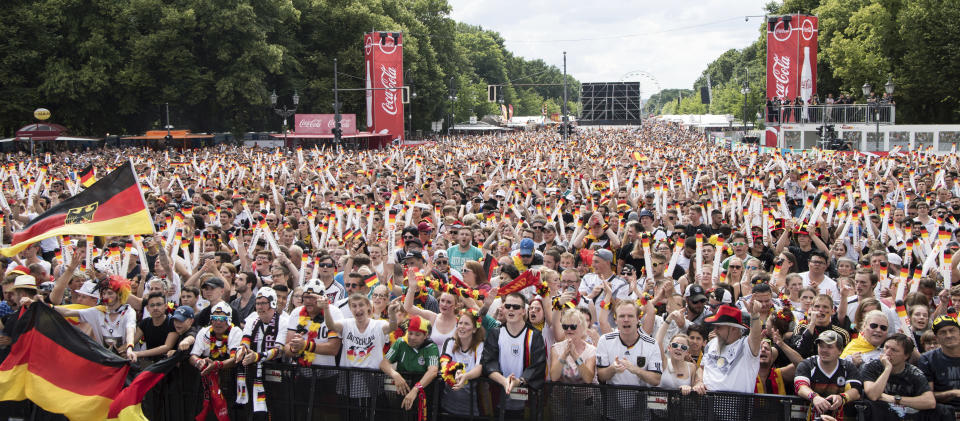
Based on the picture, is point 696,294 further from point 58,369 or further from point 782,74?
point 782,74

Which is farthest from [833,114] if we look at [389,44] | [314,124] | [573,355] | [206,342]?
[206,342]

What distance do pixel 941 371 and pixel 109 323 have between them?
675 centimetres

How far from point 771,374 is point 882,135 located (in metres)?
35.8

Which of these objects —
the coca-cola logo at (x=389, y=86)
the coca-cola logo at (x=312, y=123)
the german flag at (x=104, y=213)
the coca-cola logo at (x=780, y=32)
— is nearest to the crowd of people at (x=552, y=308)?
the german flag at (x=104, y=213)

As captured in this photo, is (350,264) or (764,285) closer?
(764,285)

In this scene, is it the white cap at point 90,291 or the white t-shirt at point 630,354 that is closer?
the white t-shirt at point 630,354

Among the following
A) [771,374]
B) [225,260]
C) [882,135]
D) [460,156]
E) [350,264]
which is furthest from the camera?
[882,135]

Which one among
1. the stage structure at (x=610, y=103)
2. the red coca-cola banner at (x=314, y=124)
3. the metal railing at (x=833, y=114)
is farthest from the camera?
the stage structure at (x=610, y=103)

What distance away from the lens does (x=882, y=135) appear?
3797 centimetres

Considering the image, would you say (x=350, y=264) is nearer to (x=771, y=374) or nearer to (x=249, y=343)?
(x=249, y=343)

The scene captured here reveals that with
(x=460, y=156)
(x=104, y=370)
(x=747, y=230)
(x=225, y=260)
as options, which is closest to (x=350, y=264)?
(x=225, y=260)

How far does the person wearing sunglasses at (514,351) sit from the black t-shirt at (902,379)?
7.10ft

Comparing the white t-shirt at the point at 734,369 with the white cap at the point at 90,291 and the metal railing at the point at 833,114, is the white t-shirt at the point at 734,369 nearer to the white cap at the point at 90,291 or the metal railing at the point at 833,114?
the white cap at the point at 90,291

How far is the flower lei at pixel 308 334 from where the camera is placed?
6691mm
